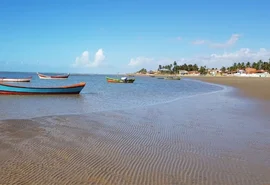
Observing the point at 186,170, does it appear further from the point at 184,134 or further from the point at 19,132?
the point at 19,132

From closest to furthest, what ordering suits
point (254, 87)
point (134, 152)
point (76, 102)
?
point (134, 152) → point (76, 102) → point (254, 87)

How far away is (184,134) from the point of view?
884 centimetres

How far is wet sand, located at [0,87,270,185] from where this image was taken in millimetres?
5000

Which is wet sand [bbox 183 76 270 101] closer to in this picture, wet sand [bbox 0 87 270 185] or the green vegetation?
wet sand [bbox 0 87 270 185]

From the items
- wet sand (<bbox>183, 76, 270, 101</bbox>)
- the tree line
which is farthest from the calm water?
the tree line

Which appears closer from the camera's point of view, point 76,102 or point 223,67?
point 76,102

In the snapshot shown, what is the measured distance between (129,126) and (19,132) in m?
3.66

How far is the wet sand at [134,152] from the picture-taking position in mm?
5000

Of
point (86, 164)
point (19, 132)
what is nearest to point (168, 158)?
point (86, 164)

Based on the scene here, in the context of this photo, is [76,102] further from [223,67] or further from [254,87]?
[223,67]

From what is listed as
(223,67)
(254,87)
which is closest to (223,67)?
(223,67)

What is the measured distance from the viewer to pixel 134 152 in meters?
6.72

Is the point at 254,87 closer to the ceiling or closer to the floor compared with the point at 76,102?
closer to the floor

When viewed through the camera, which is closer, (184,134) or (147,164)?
(147,164)
